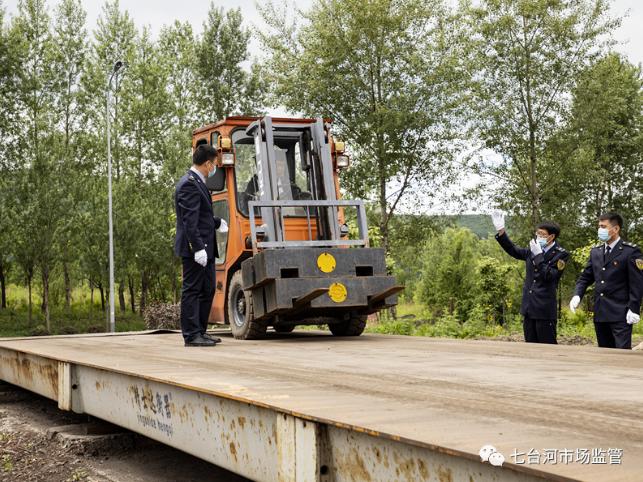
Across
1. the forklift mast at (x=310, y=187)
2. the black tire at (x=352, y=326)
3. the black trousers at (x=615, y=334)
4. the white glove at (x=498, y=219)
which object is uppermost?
the forklift mast at (x=310, y=187)

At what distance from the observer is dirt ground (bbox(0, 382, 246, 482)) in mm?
5023

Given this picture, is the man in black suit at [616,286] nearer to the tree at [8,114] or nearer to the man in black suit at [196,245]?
the man in black suit at [196,245]

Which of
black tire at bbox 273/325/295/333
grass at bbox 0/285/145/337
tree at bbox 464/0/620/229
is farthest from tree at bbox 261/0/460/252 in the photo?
black tire at bbox 273/325/295/333

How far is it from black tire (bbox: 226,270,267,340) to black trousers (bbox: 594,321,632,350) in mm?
3243

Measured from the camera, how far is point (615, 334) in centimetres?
735

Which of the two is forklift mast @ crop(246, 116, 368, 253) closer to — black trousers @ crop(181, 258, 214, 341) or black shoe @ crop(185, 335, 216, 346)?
black trousers @ crop(181, 258, 214, 341)

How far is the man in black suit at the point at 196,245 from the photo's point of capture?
708 centimetres

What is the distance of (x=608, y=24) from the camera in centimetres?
2698

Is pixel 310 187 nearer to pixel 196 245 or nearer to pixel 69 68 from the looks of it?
pixel 196 245

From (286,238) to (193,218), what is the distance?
1665 millimetres

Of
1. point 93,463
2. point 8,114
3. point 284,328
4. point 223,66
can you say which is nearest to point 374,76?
point 223,66

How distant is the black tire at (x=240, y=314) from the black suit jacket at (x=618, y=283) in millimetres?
3238

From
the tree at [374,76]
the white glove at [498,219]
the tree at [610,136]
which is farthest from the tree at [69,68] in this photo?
the white glove at [498,219]

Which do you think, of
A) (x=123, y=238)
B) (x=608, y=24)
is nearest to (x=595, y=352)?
(x=608, y=24)
